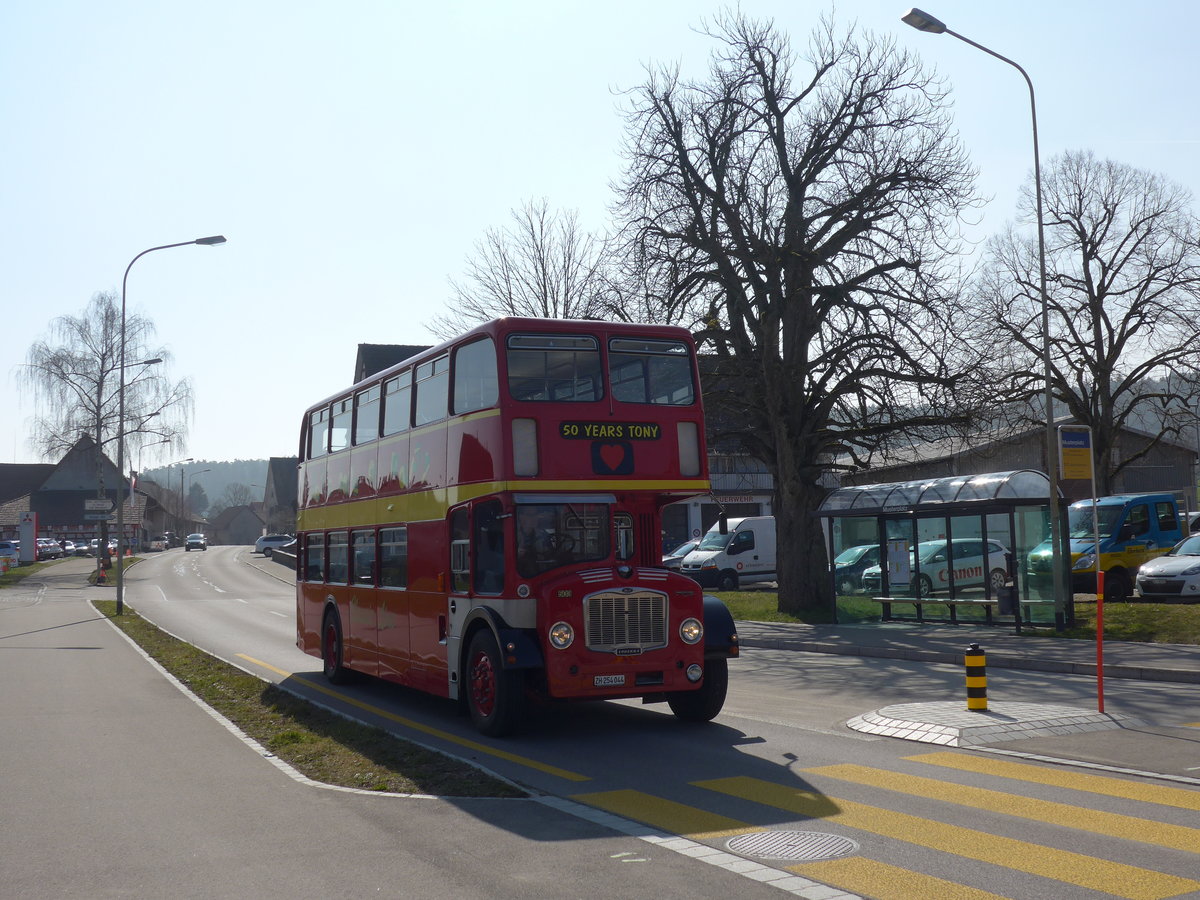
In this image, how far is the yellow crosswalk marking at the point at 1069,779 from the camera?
304 inches

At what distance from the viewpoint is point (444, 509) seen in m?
12.6

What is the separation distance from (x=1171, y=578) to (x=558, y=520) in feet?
58.3

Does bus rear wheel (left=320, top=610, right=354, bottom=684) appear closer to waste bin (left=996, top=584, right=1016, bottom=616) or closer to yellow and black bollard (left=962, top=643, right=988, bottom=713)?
yellow and black bollard (left=962, top=643, right=988, bottom=713)

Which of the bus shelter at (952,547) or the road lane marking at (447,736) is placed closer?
the road lane marking at (447,736)

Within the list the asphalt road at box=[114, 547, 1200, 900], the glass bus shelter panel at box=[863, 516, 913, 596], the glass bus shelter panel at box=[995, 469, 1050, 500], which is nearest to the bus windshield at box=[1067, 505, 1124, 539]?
the glass bus shelter panel at box=[863, 516, 913, 596]

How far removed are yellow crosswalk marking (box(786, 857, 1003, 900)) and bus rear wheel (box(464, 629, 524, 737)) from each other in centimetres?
507

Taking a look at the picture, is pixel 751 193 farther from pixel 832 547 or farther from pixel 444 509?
pixel 444 509

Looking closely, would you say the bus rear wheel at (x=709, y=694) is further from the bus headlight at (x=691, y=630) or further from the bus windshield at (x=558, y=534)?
the bus windshield at (x=558, y=534)

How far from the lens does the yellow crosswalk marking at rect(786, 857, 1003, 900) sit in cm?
565

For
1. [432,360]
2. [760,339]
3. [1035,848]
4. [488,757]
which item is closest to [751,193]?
[760,339]

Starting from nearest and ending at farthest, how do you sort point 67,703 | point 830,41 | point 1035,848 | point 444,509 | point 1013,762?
1. point 1035,848
2. point 1013,762
3. point 444,509
4. point 67,703
5. point 830,41

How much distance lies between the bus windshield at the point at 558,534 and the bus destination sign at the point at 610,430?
694 mm

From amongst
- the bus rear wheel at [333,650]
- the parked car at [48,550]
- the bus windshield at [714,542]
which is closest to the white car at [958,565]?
the bus rear wheel at [333,650]

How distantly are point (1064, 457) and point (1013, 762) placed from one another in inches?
320
